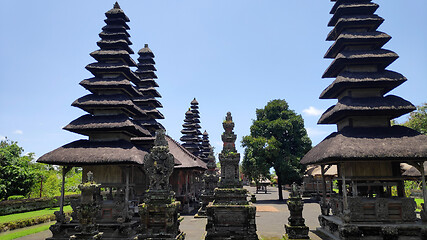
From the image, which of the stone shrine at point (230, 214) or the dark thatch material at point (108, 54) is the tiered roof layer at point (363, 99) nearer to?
the stone shrine at point (230, 214)

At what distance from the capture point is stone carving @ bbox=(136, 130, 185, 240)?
1054 cm

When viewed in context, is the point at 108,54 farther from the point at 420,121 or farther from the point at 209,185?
the point at 420,121

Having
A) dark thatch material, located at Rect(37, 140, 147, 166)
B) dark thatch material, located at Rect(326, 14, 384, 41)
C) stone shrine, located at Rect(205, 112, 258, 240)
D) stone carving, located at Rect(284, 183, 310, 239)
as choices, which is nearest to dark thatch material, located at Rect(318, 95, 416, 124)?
dark thatch material, located at Rect(326, 14, 384, 41)

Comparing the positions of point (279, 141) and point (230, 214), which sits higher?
point (279, 141)

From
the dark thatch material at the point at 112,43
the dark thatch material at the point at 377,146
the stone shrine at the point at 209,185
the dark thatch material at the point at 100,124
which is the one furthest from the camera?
the stone shrine at the point at 209,185

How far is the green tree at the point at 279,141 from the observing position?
30609 mm

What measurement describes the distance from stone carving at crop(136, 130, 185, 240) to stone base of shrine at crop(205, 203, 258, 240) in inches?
70.9

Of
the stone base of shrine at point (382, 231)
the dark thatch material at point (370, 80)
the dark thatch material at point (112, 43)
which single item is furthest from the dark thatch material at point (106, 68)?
the stone base of shrine at point (382, 231)

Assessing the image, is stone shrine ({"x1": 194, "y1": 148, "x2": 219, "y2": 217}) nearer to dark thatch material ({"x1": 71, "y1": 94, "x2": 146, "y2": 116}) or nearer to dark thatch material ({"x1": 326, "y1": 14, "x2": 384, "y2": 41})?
dark thatch material ({"x1": 71, "y1": 94, "x2": 146, "y2": 116})

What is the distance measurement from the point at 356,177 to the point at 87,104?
16793 millimetres

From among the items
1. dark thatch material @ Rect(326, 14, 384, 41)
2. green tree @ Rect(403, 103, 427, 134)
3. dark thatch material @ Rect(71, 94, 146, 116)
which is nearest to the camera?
dark thatch material @ Rect(326, 14, 384, 41)

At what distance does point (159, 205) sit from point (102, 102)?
9396 mm

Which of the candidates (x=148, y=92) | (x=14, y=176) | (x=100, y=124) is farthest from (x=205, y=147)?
(x=100, y=124)

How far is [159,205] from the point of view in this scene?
10.7 m
